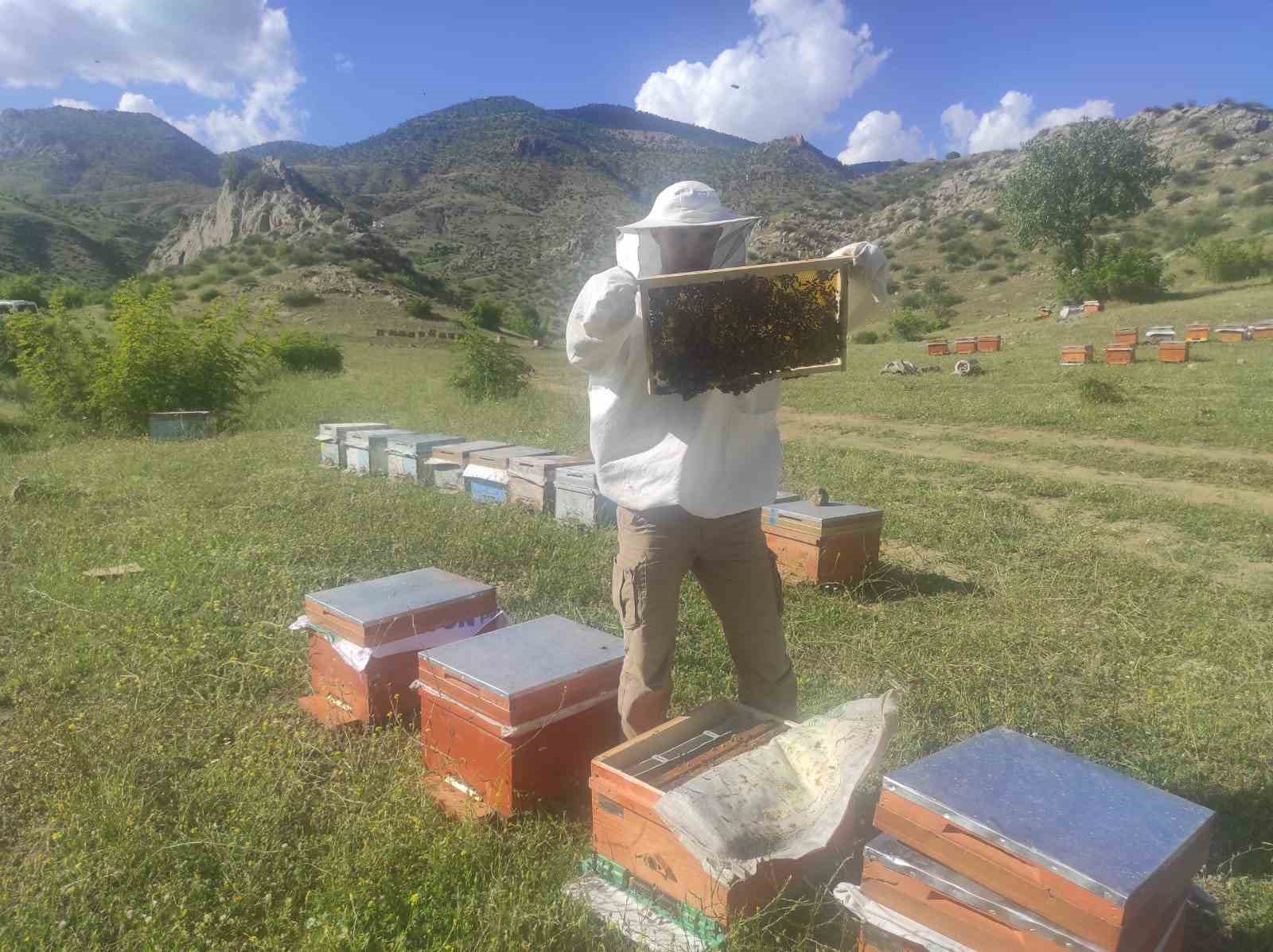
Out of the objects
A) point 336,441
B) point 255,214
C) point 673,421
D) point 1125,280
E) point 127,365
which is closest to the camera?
point 673,421

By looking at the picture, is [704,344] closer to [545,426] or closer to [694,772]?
[694,772]

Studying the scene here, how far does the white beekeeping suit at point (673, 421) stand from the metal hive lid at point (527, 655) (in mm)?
676

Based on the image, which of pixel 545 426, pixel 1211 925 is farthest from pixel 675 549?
pixel 545 426

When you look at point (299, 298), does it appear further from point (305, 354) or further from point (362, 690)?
point (362, 690)

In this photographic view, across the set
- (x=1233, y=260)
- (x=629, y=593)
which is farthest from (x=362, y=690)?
(x=1233, y=260)

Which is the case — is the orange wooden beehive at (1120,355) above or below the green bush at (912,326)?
below

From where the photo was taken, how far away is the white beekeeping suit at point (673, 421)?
2.64 metres

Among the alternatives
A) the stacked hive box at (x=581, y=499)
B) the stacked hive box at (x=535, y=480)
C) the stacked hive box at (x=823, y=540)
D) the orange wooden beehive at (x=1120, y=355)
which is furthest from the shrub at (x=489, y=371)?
the orange wooden beehive at (x=1120, y=355)

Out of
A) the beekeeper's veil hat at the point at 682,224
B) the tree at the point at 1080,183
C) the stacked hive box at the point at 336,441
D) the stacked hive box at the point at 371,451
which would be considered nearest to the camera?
the beekeeper's veil hat at the point at 682,224

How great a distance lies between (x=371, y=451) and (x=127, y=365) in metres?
6.72

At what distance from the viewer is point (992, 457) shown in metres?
10.4

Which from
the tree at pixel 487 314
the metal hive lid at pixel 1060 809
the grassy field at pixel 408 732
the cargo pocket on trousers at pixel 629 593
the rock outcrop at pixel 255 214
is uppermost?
the rock outcrop at pixel 255 214

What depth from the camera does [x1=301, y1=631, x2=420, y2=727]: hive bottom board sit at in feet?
11.4

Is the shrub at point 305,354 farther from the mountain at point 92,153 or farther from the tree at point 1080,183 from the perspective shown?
the mountain at point 92,153
